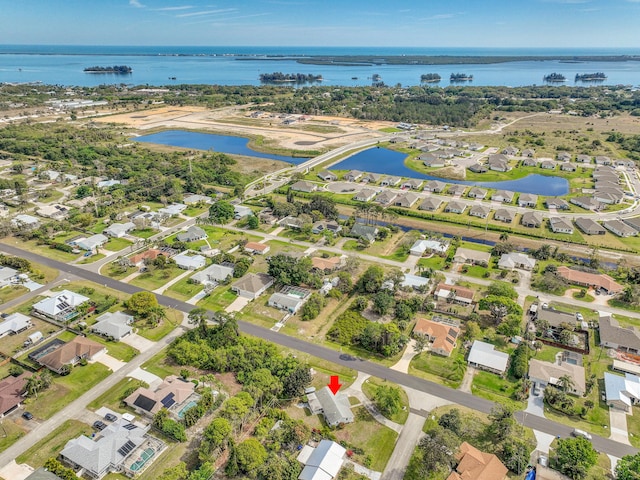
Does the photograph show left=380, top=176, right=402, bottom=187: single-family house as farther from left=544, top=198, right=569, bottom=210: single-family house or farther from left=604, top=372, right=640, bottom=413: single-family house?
left=604, top=372, right=640, bottom=413: single-family house

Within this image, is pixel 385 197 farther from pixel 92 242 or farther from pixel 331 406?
pixel 331 406

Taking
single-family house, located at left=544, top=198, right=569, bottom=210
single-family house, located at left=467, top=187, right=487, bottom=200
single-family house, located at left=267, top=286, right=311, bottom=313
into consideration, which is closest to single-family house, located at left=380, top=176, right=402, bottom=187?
single-family house, located at left=467, top=187, right=487, bottom=200

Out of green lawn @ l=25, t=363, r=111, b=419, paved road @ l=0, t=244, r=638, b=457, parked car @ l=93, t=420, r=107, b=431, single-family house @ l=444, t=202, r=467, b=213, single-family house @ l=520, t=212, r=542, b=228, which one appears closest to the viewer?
paved road @ l=0, t=244, r=638, b=457

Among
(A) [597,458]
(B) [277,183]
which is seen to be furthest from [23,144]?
(A) [597,458]

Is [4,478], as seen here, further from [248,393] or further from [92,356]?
[248,393]

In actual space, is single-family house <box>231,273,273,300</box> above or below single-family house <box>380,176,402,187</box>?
below

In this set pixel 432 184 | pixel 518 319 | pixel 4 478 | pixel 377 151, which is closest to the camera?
pixel 4 478
